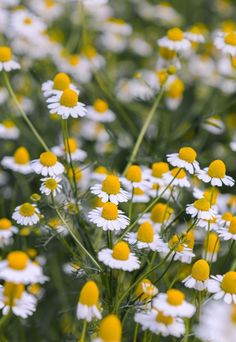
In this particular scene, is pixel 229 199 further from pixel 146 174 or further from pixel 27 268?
pixel 27 268

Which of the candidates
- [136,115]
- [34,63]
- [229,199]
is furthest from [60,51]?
[229,199]

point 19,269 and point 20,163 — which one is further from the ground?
point 19,269

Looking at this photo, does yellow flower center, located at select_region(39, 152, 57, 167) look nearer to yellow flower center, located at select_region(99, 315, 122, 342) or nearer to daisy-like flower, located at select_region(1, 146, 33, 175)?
daisy-like flower, located at select_region(1, 146, 33, 175)

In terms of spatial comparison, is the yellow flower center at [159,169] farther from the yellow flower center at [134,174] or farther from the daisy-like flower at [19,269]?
the daisy-like flower at [19,269]

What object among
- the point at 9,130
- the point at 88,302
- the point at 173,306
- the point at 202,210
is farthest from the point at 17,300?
the point at 9,130

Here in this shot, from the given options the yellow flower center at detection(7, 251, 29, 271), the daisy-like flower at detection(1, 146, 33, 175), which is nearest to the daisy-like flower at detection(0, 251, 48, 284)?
the yellow flower center at detection(7, 251, 29, 271)

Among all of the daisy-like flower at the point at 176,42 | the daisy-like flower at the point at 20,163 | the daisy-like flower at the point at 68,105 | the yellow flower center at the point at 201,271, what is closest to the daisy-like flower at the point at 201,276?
the yellow flower center at the point at 201,271

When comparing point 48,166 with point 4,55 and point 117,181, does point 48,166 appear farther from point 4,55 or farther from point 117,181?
point 4,55

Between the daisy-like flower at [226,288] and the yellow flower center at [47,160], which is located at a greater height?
the yellow flower center at [47,160]
